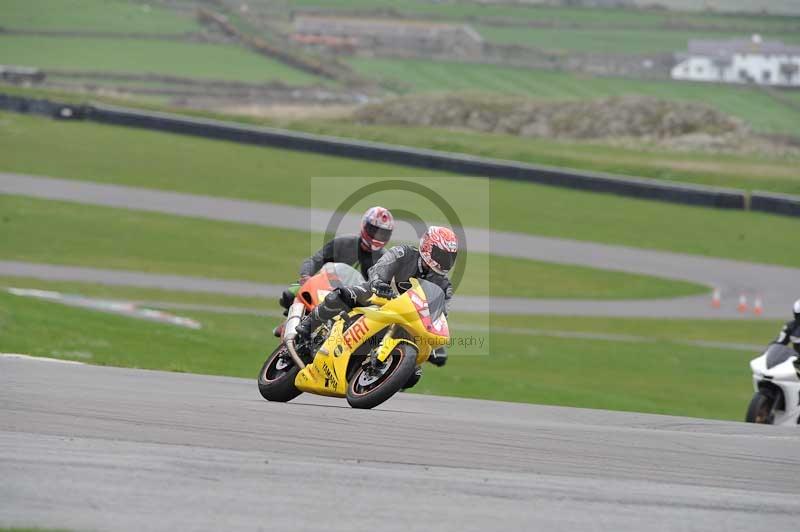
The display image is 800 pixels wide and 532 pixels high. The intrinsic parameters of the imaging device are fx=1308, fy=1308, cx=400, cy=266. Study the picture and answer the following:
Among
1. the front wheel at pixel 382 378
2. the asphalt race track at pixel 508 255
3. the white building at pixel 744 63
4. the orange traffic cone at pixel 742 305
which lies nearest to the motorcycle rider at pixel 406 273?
the front wheel at pixel 382 378

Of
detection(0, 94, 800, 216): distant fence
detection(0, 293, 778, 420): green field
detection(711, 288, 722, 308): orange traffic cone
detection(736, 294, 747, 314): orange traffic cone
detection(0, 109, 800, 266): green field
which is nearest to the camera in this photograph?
detection(0, 293, 778, 420): green field

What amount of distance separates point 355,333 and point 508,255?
859 inches

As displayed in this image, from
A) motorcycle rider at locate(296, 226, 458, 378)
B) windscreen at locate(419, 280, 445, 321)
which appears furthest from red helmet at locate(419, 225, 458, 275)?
windscreen at locate(419, 280, 445, 321)

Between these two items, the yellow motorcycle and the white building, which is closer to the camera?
the yellow motorcycle

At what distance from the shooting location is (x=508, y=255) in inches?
1271

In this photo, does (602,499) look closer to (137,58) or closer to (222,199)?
(222,199)

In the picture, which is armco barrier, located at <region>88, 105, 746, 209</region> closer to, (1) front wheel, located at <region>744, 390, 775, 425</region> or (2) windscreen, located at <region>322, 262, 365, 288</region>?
(1) front wheel, located at <region>744, 390, 775, 425</region>

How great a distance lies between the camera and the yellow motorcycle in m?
10.2

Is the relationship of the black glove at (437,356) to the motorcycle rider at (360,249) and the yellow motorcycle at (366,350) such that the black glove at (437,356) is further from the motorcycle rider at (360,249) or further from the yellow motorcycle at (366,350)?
the motorcycle rider at (360,249)

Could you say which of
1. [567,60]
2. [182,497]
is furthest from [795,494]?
[567,60]

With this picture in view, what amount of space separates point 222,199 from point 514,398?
20.2m

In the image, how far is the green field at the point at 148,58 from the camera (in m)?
77.4

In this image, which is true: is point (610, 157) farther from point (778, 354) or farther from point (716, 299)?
point (778, 354)

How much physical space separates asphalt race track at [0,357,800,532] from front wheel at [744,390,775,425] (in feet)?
14.6
